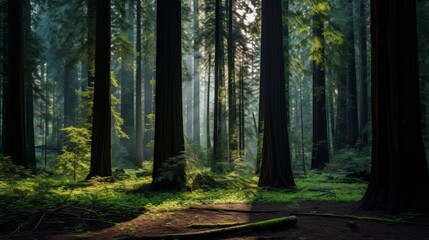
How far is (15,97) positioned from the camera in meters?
12.9

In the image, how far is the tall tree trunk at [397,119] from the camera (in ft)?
20.4

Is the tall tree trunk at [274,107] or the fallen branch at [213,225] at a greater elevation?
the tall tree trunk at [274,107]

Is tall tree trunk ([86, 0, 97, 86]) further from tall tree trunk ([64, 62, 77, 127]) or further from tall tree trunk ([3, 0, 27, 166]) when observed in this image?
tall tree trunk ([64, 62, 77, 127])

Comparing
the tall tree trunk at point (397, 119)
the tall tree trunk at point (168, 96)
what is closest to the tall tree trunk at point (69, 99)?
the tall tree trunk at point (168, 96)

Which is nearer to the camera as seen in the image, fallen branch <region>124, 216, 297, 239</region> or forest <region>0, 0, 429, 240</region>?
fallen branch <region>124, 216, 297, 239</region>

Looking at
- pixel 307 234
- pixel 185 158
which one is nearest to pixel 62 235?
pixel 307 234

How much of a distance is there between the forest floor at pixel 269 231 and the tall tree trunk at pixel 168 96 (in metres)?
2.91

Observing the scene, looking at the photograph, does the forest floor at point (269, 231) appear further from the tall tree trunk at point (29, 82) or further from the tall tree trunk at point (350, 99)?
the tall tree trunk at point (29, 82)

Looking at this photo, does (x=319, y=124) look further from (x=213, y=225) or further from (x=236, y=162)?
(x=213, y=225)

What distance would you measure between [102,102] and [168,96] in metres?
3.22

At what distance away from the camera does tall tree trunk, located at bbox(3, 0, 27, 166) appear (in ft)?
41.9

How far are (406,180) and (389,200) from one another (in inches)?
19.1

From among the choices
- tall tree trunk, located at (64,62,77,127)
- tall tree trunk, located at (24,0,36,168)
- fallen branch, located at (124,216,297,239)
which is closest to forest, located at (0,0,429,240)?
fallen branch, located at (124,216,297,239)

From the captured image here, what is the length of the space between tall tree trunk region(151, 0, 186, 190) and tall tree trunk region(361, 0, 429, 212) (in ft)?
17.7
